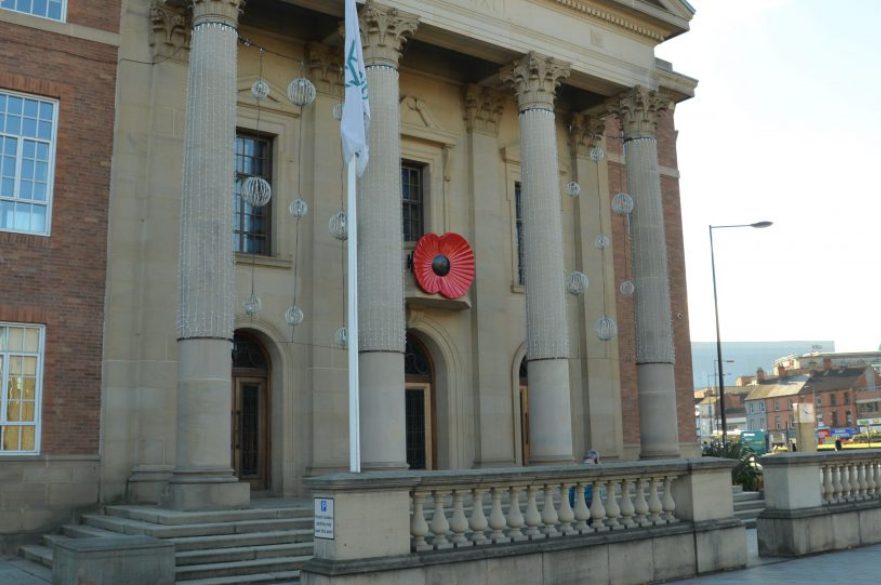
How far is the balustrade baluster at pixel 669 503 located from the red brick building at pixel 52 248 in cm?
1057

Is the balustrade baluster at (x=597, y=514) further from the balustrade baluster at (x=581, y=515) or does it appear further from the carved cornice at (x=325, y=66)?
the carved cornice at (x=325, y=66)

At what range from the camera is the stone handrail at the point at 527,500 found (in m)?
10.9

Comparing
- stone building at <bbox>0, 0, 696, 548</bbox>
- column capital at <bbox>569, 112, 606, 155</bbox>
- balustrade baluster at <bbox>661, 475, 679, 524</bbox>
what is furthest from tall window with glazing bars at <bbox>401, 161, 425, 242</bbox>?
balustrade baluster at <bbox>661, 475, 679, 524</bbox>

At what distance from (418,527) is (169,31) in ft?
42.5

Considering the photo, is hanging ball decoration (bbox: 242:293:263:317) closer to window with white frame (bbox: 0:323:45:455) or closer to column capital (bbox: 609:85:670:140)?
window with white frame (bbox: 0:323:45:455)

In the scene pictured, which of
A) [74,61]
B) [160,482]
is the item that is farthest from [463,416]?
[74,61]

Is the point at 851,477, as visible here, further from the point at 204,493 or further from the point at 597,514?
the point at 204,493

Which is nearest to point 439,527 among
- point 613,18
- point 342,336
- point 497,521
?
point 497,521

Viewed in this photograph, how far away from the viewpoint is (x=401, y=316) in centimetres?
1892

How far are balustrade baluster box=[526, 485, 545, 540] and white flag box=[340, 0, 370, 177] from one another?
5.83 metres

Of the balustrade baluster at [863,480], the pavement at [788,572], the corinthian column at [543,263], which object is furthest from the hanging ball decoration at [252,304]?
the balustrade baluster at [863,480]

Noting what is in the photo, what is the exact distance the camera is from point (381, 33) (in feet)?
64.8

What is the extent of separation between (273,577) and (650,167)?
15.7 metres

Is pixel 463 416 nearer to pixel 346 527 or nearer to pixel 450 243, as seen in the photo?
pixel 450 243
